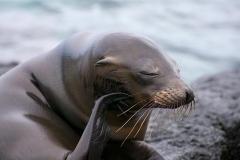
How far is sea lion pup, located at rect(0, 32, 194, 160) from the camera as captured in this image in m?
4.01

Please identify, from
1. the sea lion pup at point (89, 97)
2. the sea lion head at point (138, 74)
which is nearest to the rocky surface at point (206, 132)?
the sea lion pup at point (89, 97)

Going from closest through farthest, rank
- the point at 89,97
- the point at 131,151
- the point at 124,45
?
the point at 124,45 → the point at 89,97 → the point at 131,151

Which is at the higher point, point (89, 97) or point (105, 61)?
point (105, 61)

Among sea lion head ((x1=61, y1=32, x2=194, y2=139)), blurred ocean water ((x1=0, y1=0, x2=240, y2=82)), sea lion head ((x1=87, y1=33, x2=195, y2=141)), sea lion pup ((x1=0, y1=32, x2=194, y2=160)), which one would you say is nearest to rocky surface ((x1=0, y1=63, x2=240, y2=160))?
sea lion pup ((x1=0, y1=32, x2=194, y2=160))

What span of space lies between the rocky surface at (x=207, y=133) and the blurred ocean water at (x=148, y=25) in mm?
5851

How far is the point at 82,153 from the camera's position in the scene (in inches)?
151

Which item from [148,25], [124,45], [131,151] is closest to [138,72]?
[124,45]

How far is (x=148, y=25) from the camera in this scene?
1684 cm

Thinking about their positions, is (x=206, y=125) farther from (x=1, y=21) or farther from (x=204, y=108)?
(x=1, y=21)

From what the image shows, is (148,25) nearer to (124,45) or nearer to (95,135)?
(124,45)

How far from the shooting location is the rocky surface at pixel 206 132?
18.2 feet

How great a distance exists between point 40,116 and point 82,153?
810 mm

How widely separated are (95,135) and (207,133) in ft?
7.91

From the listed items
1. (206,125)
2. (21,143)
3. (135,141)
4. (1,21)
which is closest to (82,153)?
(21,143)
